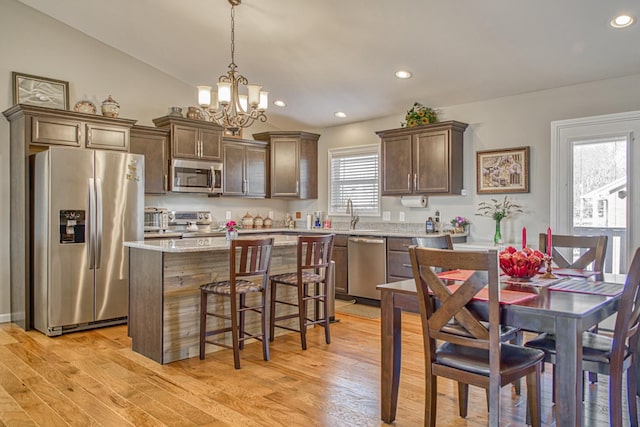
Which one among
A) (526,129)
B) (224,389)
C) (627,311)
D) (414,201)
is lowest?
(224,389)

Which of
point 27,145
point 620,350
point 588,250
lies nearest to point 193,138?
point 27,145

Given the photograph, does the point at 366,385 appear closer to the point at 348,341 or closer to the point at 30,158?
the point at 348,341

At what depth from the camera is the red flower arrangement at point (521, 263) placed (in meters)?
2.58

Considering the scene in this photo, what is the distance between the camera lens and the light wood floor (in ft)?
8.50

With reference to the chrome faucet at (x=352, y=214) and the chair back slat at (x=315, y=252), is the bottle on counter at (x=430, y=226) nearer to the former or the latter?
the chrome faucet at (x=352, y=214)

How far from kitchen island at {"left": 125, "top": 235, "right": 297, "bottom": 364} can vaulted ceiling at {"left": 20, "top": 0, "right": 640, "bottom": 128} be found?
220 cm

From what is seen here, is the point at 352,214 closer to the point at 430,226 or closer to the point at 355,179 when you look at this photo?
the point at 355,179

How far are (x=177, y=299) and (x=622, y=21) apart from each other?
4.11m

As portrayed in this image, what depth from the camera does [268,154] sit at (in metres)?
6.93

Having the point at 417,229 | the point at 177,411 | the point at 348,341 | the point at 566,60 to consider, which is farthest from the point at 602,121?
the point at 177,411

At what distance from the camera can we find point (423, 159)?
5559mm

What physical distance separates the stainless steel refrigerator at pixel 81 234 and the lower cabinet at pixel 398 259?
287 cm

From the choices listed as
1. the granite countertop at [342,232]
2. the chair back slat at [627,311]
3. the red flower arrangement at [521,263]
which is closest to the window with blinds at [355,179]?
the granite countertop at [342,232]

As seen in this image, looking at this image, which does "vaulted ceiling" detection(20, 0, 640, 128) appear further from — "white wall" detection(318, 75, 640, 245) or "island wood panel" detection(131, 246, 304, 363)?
"island wood panel" detection(131, 246, 304, 363)
